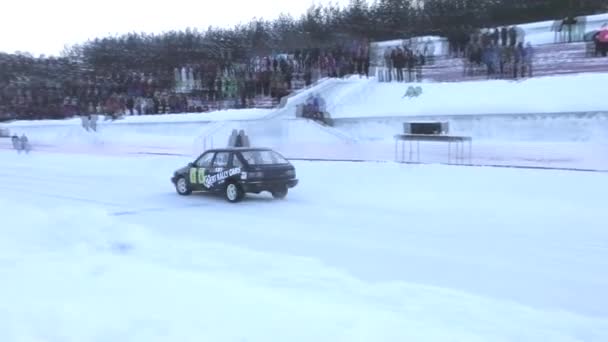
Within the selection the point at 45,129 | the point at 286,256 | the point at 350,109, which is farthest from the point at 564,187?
the point at 45,129

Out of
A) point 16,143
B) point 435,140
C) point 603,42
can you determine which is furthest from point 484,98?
point 16,143

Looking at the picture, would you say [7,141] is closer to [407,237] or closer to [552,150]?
[552,150]

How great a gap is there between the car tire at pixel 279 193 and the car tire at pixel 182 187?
240cm

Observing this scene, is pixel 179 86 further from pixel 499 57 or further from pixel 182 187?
pixel 182 187

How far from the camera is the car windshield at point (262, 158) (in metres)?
16.7

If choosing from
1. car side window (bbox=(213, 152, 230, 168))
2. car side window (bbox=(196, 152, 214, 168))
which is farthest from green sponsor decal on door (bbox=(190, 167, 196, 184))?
car side window (bbox=(213, 152, 230, 168))

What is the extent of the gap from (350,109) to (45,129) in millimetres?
22948

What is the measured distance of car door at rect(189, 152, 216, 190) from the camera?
57.6 feet

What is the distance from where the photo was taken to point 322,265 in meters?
8.67

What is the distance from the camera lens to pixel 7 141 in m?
45.7

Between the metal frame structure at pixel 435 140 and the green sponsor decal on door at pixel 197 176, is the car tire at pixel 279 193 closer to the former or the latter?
the green sponsor decal on door at pixel 197 176

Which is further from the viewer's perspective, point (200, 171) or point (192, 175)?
point (192, 175)

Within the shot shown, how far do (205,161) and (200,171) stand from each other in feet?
0.96

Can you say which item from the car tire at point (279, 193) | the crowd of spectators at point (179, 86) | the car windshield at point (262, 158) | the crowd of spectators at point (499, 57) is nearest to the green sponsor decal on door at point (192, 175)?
the car windshield at point (262, 158)
